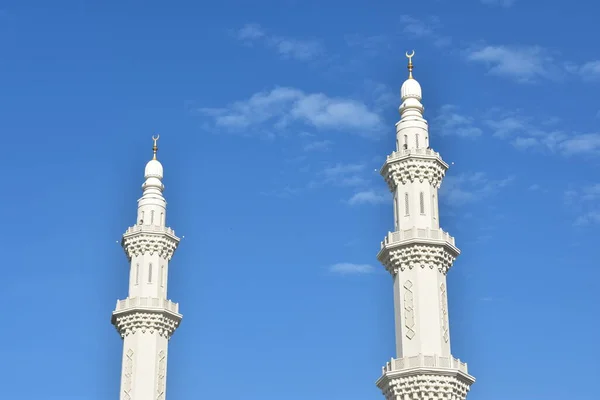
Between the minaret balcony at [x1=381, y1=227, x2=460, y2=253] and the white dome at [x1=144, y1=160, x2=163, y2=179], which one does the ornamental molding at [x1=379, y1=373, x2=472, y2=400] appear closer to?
the minaret balcony at [x1=381, y1=227, x2=460, y2=253]

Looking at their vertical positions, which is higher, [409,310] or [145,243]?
[145,243]

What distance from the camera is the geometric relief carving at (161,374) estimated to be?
189 ft

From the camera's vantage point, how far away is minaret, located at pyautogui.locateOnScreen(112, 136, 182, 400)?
56750 millimetres

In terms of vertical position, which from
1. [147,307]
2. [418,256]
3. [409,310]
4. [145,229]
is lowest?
[409,310]

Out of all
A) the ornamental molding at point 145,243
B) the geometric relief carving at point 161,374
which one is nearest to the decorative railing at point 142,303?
the geometric relief carving at point 161,374

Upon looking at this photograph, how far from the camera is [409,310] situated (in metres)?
45.6

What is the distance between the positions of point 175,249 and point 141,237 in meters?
3.07

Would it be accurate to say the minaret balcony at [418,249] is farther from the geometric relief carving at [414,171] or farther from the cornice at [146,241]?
the cornice at [146,241]

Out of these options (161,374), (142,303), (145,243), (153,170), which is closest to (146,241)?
(145,243)

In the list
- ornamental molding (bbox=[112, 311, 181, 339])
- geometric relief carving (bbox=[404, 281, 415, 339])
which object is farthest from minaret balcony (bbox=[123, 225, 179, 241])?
geometric relief carving (bbox=[404, 281, 415, 339])

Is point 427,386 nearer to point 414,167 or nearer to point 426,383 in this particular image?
point 426,383

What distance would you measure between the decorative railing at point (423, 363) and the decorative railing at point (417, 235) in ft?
19.7

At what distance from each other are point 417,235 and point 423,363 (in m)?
6.57

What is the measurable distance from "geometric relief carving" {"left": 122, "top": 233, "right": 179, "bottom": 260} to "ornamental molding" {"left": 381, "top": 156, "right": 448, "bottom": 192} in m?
17.6
